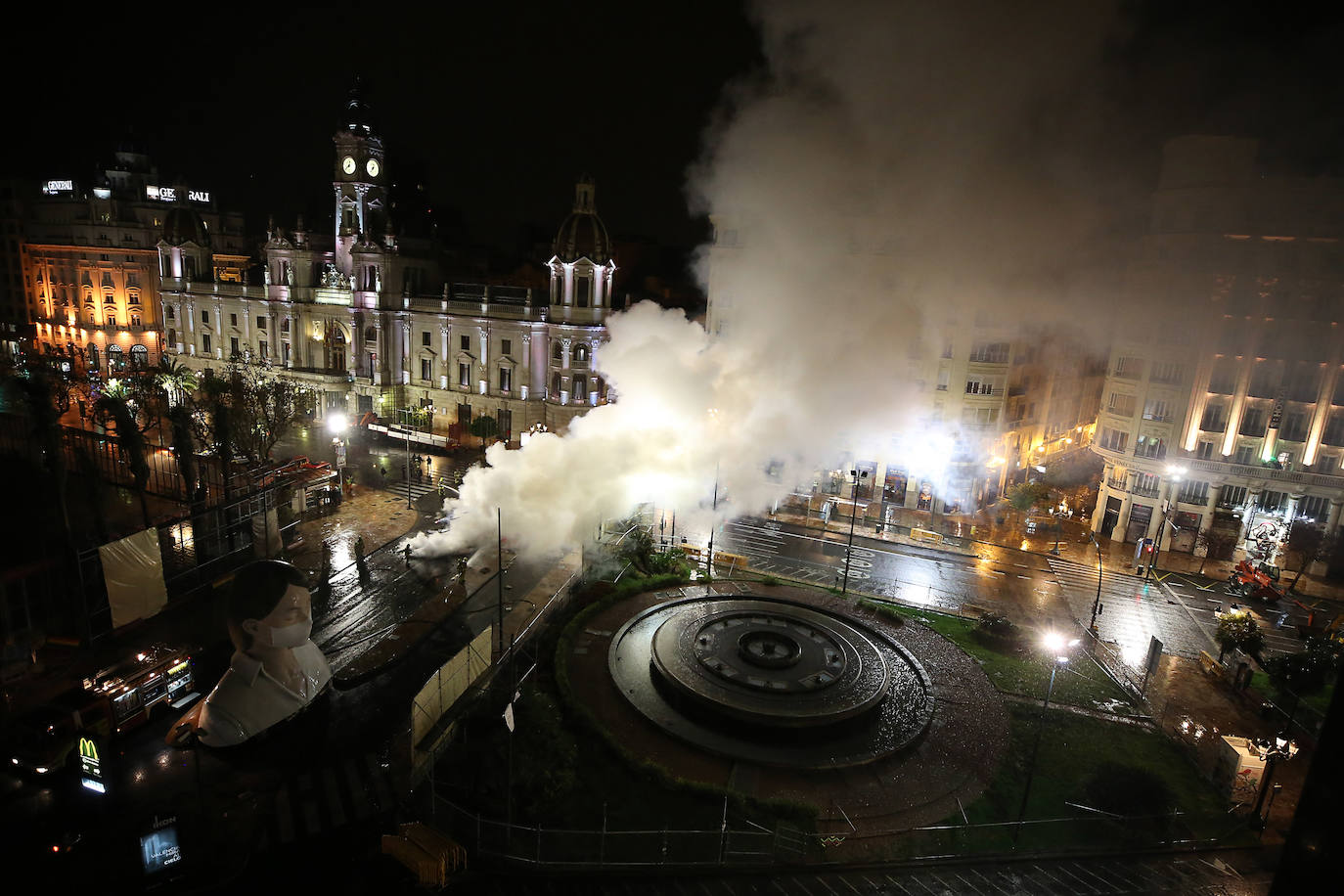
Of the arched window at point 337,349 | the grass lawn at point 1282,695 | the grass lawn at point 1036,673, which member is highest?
the arched window at point 337,349

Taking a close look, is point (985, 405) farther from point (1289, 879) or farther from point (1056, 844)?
point (1289, 879)

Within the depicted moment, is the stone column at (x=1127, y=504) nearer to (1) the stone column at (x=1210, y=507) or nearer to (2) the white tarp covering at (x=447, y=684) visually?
(1) the stone column at (x=1210, y=507)

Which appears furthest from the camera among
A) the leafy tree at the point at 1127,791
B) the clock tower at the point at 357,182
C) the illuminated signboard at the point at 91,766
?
the clock tower at the point at 357,182

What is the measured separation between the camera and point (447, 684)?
703 inches

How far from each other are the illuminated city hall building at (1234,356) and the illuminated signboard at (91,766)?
43.9 meters

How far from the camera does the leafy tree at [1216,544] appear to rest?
35.6m

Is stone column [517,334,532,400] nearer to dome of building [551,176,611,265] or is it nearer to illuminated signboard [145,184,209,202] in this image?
dome of building [551,176,611,265]

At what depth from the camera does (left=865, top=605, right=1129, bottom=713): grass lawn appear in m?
21.9

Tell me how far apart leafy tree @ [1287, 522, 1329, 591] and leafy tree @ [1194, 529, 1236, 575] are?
7.52 feet

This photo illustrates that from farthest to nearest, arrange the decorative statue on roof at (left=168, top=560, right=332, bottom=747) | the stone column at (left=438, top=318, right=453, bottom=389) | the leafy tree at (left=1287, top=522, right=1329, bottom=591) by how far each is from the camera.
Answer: the stone column at (left=438, top=318, right=453, bottom=389), the leafy tree at (left=1287, top=522, right=1329, bottom=591), the decorative statue on roof at (left=168, top=560, right=332, bottom=747)

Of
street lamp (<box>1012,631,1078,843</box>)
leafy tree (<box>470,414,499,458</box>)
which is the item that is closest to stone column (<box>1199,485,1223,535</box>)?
street lamp (<box>1012,631,1078,843</box>)

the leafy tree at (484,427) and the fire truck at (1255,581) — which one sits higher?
the leafy tree at (484,427)

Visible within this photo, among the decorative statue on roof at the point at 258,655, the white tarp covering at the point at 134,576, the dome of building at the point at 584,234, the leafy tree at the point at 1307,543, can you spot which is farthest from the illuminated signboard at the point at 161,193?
the leafy tree at the point at 1307,543

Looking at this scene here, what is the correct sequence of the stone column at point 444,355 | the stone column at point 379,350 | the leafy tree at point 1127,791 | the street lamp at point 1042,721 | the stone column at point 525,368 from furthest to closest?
the stone column at point 379,350 < the stone column at point 444,355 < the stone column at point 525,368 < the leafy tree at point 1127,791 < the street lamp at point 1042,721
